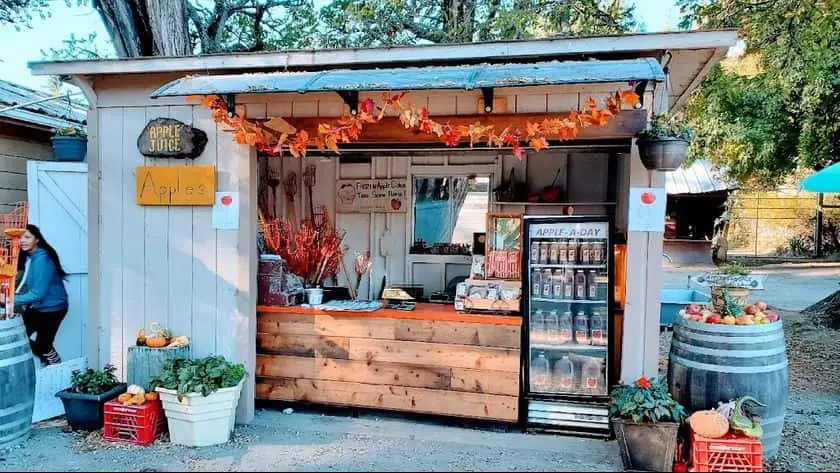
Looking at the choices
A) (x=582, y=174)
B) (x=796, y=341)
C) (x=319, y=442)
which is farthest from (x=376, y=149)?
(x=796, y=341)

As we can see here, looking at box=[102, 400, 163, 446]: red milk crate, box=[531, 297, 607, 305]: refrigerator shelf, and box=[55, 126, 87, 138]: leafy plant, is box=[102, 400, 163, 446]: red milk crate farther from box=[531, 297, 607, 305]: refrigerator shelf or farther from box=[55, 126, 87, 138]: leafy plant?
box=[531, 297, 607, 305]: refrigerator shelf

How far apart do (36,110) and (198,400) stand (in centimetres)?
444

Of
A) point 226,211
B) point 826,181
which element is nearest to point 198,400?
point 226,211

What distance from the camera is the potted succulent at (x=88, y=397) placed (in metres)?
3.77

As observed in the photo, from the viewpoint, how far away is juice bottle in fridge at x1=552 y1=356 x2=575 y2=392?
4.03 m

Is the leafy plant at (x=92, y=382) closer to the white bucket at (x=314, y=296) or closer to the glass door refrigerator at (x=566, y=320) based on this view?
the white bucket at (x=314, y=296)

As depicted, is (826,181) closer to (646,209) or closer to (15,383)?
(646,209)

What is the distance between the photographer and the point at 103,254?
13.7ft

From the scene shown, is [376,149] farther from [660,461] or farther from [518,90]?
[660,461]

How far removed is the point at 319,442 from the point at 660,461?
2042 mm

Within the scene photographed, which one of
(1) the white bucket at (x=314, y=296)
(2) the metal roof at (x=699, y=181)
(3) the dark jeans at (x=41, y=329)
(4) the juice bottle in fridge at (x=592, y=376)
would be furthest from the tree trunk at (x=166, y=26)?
(2) the metal roof at (x=699, y=181)

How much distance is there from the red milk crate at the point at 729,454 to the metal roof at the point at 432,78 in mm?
1917

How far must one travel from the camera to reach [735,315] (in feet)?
11.4

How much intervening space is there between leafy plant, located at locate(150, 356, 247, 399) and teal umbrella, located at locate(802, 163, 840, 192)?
507 cm
